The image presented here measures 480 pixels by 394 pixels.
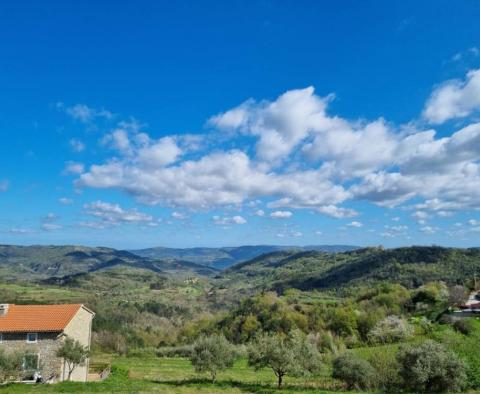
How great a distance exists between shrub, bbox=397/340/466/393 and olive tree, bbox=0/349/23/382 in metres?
32.9

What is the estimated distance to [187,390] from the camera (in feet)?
117

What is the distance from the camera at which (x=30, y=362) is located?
1630 inches

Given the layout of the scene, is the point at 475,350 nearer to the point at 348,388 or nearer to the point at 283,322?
the point at 348,388

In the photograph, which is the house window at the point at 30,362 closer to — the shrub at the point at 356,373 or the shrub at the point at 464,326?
the shrub at the point at 356,373

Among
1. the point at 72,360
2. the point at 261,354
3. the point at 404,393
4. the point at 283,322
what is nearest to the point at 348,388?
the point at 404,393

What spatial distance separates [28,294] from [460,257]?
187801mm

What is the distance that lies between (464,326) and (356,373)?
23.4m

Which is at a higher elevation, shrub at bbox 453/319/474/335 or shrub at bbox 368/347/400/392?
shrub at bbox 453/319/474/335

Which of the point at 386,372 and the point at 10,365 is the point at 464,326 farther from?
the point at 10,365

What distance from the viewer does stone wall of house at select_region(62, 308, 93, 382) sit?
4397cm

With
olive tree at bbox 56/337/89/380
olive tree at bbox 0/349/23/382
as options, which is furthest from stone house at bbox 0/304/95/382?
olive tree at bbox 56/337/89/380

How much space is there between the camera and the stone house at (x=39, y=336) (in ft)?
136

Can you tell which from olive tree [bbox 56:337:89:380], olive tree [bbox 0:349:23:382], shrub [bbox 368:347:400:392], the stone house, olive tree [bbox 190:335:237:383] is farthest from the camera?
olive tree [bbox 190:335:237:383]

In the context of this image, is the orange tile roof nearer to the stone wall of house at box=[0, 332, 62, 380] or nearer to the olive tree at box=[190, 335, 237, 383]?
the stone wall of house at box=[0, 332, 62, 380]
